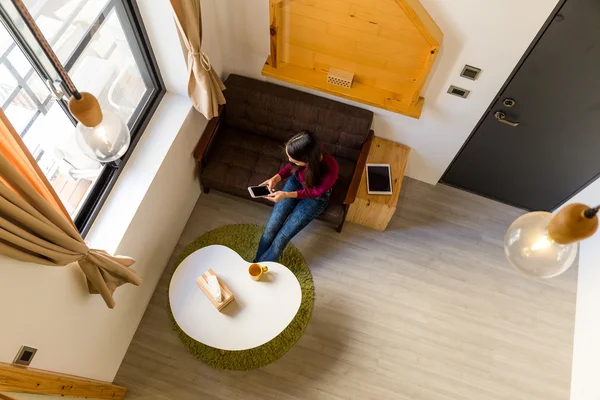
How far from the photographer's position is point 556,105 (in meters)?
2.98

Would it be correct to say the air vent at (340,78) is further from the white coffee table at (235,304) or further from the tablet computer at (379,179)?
the white coffee table at (235,304)

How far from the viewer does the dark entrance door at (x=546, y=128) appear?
2.61m

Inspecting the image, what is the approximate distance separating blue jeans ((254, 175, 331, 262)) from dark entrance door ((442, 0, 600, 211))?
4.26 ft

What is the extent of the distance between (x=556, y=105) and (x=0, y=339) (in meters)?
3.33

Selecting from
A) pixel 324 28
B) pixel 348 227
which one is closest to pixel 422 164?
pixel 348 227

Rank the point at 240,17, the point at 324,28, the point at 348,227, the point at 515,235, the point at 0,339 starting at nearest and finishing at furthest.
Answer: the point at 515,235
the point at 0,339
the point at 324,28
the point at 240,17
the point at 348,227

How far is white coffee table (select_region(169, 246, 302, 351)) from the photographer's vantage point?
2.95 m

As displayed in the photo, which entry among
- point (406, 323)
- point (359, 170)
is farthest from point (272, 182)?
point (406, 323)

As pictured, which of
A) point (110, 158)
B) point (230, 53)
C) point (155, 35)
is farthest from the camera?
point (230, 53)

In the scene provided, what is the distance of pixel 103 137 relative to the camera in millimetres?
1706

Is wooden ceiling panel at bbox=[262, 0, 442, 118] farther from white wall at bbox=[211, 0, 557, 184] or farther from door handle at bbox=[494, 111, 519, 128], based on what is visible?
door handle at bbox=[494, 111, 519, 128]

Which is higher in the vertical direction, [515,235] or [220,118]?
[515,235]

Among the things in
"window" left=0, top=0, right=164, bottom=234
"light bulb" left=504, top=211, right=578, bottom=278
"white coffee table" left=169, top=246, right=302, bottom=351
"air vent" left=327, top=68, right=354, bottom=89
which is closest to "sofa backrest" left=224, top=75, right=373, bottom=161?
"air vent" left=327, top=68, right=354, bottom=89

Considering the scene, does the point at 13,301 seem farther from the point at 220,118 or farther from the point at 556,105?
the point at 556,105
